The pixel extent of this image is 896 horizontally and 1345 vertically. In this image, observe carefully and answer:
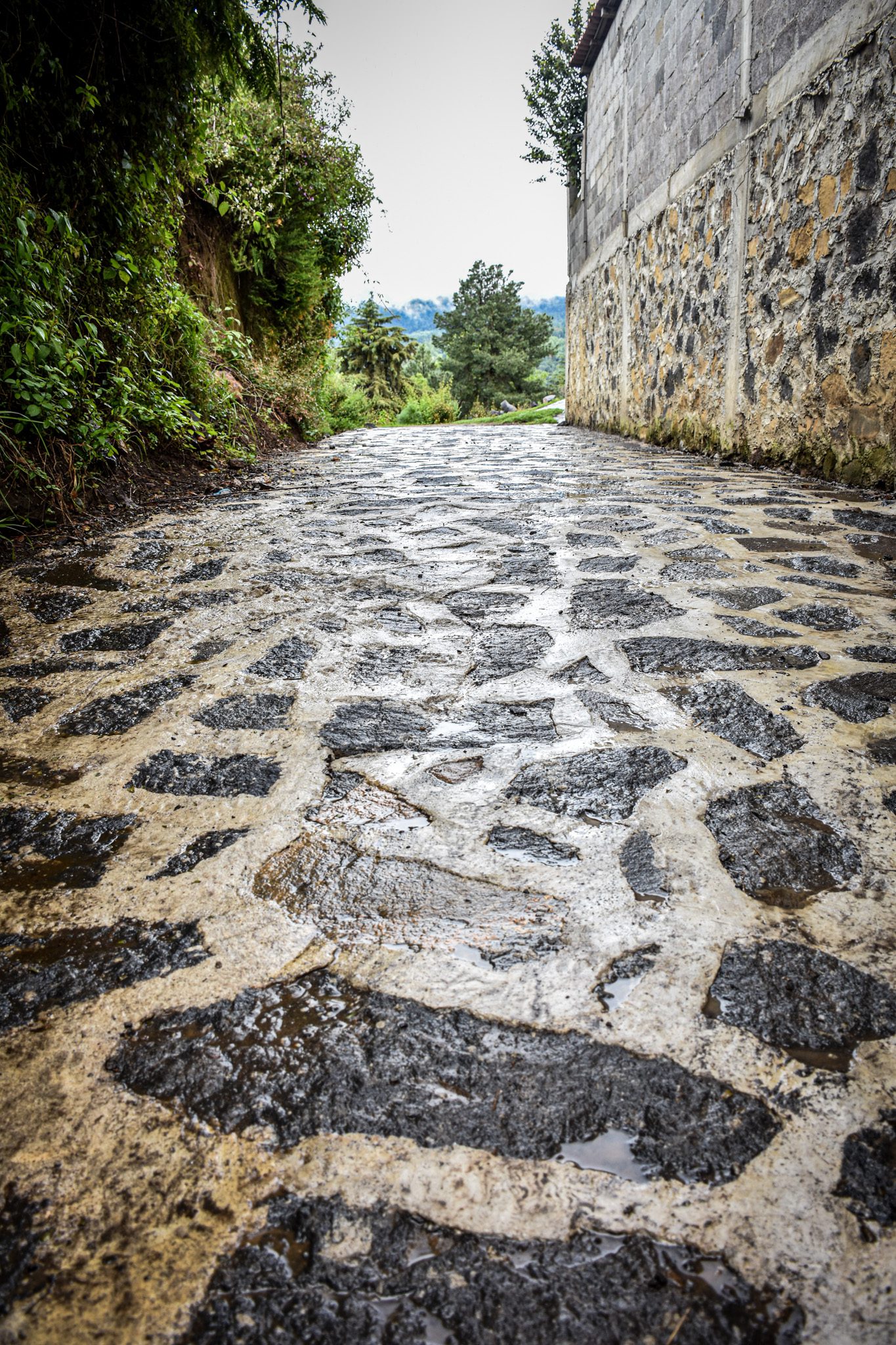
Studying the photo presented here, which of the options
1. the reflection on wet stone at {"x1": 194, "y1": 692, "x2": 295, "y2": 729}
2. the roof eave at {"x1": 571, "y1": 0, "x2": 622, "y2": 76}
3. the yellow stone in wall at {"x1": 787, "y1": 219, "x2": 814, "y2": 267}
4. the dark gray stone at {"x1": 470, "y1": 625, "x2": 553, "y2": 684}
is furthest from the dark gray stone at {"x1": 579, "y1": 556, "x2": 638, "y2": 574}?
the roof eave at {"x1": 571, "y1": 0, "x2": 622, "y2": 76}

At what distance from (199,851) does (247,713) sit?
545mm

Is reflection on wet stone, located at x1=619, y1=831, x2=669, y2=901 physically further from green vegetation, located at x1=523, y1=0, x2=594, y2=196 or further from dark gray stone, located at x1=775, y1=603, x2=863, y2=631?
green vegetation, located at x1=523, y1=0, x2=594, y2=196

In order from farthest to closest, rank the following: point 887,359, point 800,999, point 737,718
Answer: point 887,359 < point 737,718 < point 800,999

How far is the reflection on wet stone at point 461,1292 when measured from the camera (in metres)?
0.61

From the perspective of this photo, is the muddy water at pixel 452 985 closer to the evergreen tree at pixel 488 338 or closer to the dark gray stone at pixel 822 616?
the dark gray stone at pixel 822 616

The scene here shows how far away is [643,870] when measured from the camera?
1.17m

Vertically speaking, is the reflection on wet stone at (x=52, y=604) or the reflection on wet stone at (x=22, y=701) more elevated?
the reflection on wet stone at (x=52, y=604)

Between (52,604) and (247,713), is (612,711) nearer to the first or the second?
(247,713)

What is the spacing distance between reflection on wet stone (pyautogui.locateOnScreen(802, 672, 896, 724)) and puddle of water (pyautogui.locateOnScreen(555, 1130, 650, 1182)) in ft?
3.71

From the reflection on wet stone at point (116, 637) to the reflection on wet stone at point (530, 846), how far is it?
1393mm

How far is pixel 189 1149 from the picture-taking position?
2.50 ft

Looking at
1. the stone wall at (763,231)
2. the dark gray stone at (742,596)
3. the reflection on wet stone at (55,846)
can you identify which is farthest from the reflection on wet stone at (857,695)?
the stone wall at (763,231)

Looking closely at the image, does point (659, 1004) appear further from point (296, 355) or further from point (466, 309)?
point (466, 309)

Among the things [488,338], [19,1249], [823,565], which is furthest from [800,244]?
[488,338]
